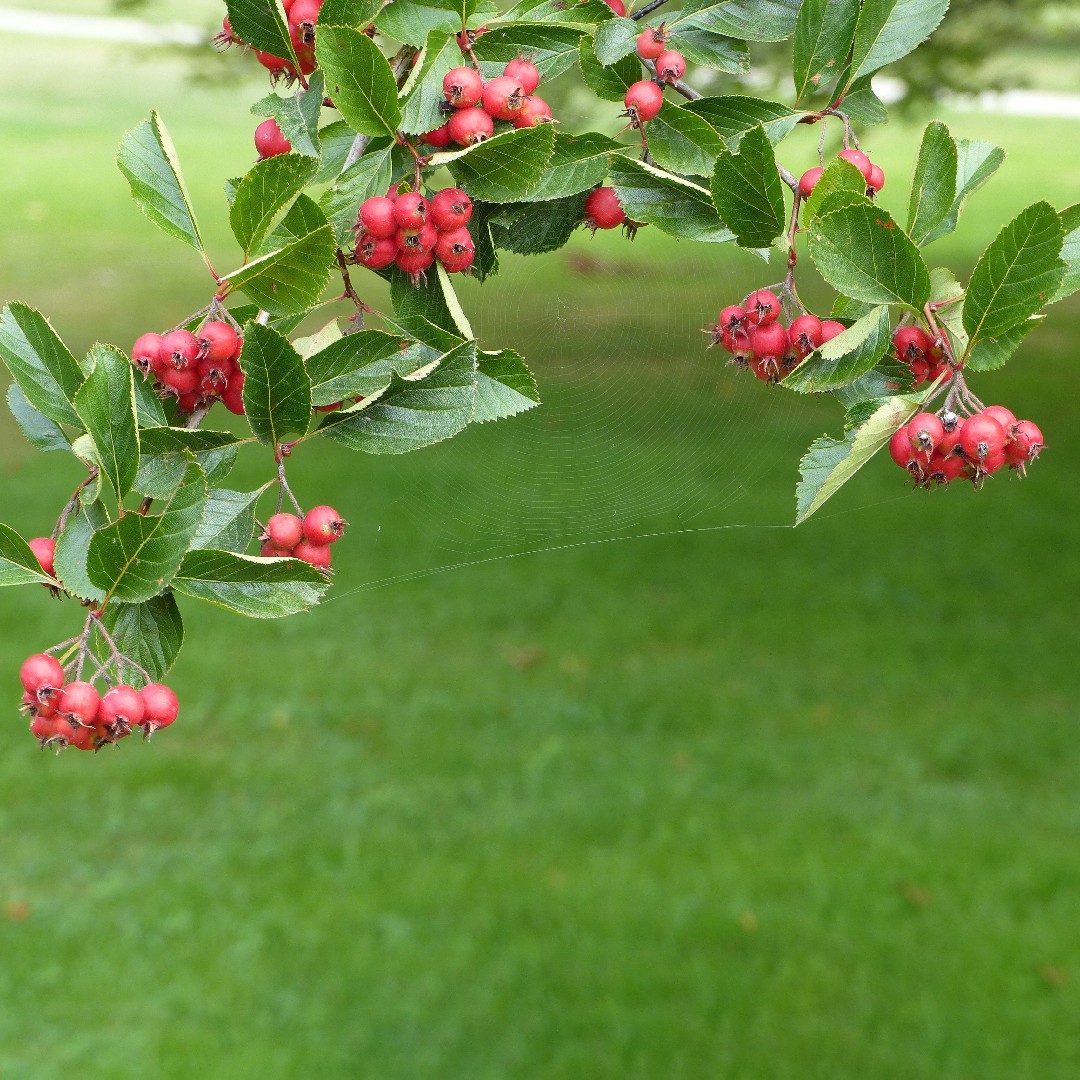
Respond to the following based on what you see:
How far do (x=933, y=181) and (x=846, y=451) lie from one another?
0.27 m

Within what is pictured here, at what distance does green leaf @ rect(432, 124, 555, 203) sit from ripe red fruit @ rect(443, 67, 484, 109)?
0.05 m

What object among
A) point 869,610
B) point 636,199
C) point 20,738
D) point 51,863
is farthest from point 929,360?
point 869,610

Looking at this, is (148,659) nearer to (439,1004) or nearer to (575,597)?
(439,1004)

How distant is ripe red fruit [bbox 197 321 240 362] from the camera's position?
117 centimetres

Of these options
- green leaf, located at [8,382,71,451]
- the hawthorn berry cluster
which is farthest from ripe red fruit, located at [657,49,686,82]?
green leaf, located at [8,382,71,451]

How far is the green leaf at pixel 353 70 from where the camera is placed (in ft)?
3.77

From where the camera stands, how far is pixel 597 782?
6105 millimetres

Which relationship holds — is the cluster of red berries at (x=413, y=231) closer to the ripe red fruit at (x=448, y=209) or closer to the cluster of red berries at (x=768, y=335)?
the ripe red fruit at (x=448, y=209)

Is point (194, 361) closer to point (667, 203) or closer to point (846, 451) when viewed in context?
point (667, 203)

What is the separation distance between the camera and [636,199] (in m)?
1.33

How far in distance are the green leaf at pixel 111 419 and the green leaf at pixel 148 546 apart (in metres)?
0.04

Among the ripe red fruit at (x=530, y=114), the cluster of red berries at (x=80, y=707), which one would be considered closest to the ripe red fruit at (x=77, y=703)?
the cluster of red berries at (x=80, y=707)

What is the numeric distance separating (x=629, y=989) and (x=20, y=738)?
3529mm

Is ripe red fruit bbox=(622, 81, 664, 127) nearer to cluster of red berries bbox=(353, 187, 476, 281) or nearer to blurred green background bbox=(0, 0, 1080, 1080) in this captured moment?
cluster of red berries bbox=(353, 187, 476, 281)
